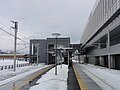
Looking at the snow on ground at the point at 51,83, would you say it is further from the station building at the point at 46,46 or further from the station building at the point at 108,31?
the station building at the point at 46,46

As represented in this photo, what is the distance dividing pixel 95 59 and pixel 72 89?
69617 mm

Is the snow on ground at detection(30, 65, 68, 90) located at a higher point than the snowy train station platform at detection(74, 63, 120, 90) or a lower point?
higher

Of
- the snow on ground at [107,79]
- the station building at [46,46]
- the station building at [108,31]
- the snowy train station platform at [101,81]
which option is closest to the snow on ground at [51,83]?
the snowy train station platform at [101,81]

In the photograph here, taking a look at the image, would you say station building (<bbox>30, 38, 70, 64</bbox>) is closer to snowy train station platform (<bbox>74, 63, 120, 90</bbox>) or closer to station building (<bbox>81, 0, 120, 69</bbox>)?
station building (<bbox>81, 0, 120, 69</bbox>)

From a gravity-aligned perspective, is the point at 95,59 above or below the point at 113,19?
below

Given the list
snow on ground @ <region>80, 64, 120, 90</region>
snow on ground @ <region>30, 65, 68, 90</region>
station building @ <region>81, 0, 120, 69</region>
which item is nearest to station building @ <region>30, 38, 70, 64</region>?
station building @ <region>81, 0, 120, 69</region>

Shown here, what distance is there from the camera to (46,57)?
97.6 meters

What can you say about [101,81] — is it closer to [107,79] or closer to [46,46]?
[107,79]

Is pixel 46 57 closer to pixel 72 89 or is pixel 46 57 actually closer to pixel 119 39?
pixel 119 39

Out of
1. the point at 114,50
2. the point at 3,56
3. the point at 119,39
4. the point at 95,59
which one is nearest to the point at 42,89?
the point at 114,50

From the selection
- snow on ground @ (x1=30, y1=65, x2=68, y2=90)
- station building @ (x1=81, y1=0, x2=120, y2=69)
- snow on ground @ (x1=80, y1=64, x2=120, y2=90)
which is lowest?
snow on ground @ (x1=80, y1=64, x2=120, y2=90)

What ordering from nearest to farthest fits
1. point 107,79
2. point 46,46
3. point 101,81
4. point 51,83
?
point 51,83 → point 101,81 → point 107,79 → point 46,46

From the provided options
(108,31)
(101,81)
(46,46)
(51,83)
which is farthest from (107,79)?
(46,46)

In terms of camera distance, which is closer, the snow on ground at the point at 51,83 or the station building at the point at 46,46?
the snow on ground at the point at 51,83
